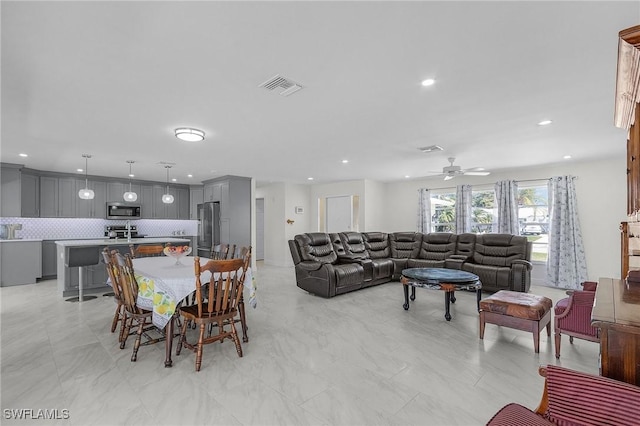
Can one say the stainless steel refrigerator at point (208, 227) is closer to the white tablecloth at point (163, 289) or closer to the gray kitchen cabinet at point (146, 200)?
the gray kitchen cabinet at point (146, 200)

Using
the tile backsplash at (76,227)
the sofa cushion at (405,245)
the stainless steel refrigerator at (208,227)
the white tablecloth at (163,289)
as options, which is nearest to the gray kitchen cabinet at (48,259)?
the tile backsplash at (76,227)

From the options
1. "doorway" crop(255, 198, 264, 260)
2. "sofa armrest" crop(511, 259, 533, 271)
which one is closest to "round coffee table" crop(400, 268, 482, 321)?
"sofa armrest" crop(511, 259, 533, 271)

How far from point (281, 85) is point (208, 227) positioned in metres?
6.15

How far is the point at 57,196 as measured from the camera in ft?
22.9

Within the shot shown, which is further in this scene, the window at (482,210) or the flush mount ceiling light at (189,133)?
the window at (482,210)

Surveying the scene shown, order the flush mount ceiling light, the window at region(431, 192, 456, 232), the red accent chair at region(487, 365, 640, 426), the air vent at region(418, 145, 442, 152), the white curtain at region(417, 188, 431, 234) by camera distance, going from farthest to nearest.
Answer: the white curtain at region(417, 188, 431, 234) → the window at region(431, 192, 456, 232) → the air vent at region(418, 145, 442, 152) → the flush mount ceiling light → the red accent chair at region(487, 365, 640, 426)

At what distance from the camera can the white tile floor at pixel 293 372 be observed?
2051 mm

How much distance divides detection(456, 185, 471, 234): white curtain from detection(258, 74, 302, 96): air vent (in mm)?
6010

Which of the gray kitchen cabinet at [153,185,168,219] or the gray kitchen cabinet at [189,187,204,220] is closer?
the gray kitchen cabinet at [153,185,168,219]

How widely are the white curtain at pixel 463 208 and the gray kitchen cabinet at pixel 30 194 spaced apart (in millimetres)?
9701

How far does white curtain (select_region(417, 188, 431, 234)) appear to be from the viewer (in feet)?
26.2

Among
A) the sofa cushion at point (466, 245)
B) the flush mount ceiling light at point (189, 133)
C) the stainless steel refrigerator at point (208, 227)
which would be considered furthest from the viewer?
the stainless steel refrigerator at point (208, 227)

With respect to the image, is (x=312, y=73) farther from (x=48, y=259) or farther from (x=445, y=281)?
(x=48, y=259)

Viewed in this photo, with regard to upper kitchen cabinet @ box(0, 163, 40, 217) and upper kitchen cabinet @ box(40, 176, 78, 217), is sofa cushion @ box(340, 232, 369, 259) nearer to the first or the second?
upper kitchen cabinet @ box(40, 176, 78, 217)
